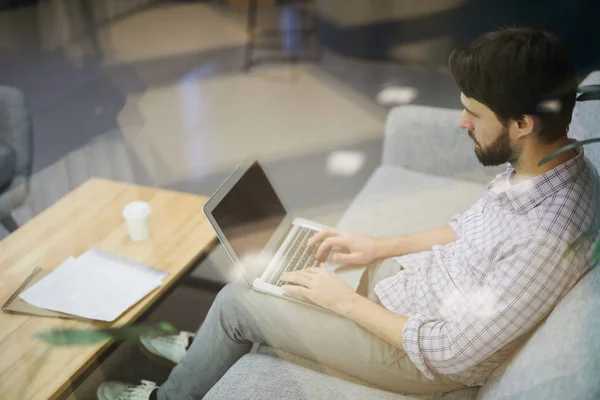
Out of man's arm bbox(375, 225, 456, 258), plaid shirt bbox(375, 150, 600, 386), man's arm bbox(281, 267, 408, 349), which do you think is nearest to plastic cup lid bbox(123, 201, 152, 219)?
man's arm bbox(281, 267, 408, 349)

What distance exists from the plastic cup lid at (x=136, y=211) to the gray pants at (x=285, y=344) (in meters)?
0.41

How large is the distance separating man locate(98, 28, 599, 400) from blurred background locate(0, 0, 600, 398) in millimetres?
727

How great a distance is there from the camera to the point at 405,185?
79.4 inches

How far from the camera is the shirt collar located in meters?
1.13

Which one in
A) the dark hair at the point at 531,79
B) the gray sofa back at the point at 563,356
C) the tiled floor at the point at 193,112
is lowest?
the tiled floor at the point at 193,112

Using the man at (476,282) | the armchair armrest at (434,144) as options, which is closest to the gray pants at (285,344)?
the man at (476,282)

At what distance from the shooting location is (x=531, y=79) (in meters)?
1.15

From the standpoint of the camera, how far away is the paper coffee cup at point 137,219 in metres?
1.68

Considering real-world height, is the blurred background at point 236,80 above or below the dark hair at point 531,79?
below

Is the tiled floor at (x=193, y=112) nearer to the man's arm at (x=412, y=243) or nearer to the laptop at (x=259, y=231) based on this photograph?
the laptop at (x=259, y=231)

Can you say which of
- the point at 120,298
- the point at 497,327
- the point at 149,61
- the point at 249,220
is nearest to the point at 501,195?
the point at 497,327

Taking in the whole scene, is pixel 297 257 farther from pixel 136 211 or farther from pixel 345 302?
pixel 136 211

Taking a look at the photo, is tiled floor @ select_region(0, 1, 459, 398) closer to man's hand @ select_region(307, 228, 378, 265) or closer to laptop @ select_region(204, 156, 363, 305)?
laptop @ select_region(204, 156, 363, 305)

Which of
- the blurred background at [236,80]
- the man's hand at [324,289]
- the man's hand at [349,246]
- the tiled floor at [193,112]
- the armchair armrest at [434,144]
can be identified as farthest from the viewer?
the blurred background at [236,80]
